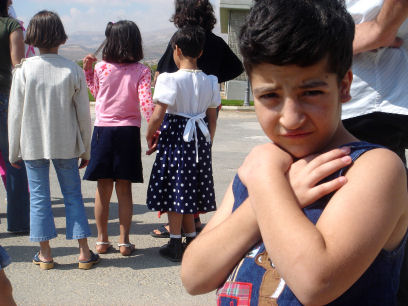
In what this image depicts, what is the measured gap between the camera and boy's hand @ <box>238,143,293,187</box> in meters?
1.25

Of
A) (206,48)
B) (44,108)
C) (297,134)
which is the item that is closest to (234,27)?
(206,48)

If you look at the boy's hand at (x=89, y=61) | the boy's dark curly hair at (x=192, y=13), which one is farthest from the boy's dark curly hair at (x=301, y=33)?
the boy's hand at (x=89, y=61)

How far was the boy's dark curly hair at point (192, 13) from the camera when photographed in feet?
14.6

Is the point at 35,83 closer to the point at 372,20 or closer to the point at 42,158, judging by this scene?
the point at 42,158

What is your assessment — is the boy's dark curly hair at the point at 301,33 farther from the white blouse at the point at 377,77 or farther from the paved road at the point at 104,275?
the paved road at the point at 104,275

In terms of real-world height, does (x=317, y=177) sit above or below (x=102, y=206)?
above

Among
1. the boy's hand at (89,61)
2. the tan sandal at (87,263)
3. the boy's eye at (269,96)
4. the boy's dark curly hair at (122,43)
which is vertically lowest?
the tan sandal at (87,263)

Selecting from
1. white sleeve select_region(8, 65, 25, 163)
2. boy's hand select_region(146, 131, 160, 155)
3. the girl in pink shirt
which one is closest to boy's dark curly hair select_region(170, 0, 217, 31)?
the girl in pink shirt

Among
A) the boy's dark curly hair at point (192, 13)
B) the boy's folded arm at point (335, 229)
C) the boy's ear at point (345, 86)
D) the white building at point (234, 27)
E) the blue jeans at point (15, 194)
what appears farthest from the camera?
the white building at point (234, 27)

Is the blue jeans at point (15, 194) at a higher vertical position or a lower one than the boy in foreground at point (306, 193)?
lower

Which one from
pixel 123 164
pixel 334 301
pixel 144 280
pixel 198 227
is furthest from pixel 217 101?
pixel 334 301

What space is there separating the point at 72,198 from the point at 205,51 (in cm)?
172

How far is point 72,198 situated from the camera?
398 centimetres

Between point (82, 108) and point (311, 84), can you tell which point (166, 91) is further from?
point (311, 84)
